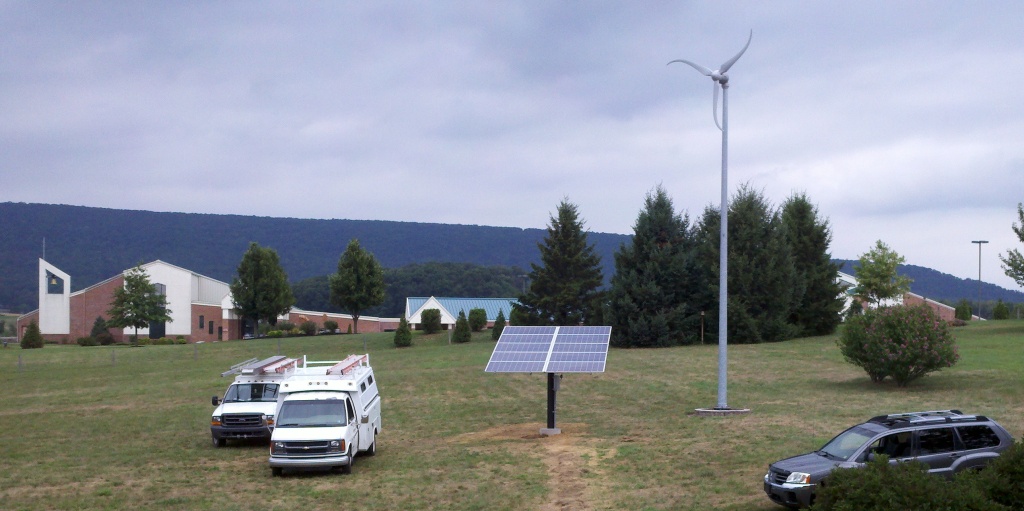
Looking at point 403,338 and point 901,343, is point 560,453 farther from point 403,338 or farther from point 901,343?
point 403,338

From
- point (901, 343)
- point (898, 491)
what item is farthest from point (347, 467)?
point (901, 343)

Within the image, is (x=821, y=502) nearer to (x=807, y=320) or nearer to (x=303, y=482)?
(x=303, y=482)

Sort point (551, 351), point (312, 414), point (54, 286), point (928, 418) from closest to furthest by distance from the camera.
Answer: point (928, 418) → point (312, 414) → point (551, 351) → point (54, 286)

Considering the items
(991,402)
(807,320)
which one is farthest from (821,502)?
(807,320)

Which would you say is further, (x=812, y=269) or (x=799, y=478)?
(x=812, y=269)

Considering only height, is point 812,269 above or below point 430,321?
above

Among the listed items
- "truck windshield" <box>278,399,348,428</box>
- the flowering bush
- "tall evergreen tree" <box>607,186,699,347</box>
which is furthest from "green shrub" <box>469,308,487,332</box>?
"truck windshield" <box>278,399,348,428</box>

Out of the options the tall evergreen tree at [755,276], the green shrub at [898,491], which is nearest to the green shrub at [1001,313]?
the tall evergreen tree at [755,276]

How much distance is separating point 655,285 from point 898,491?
46623mm

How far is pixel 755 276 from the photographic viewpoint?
56375 millimetres

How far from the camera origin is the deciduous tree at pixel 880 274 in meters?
59.9

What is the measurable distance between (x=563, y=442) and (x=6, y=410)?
2523 centimetres

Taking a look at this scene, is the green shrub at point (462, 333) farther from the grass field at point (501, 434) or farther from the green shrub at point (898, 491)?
Result: the green shrub at point (898, 491)

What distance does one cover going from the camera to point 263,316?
84.4 m
